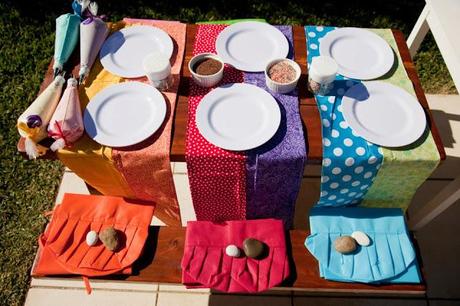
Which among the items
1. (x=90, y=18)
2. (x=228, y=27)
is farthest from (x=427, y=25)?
(x=90, y=18)

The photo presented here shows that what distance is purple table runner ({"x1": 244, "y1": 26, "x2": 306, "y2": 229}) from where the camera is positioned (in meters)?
2.04

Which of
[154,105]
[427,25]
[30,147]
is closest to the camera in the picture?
[30,147]

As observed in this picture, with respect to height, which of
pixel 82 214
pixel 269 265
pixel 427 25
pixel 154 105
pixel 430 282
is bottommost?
pixel 430 282

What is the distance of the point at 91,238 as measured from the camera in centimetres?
220

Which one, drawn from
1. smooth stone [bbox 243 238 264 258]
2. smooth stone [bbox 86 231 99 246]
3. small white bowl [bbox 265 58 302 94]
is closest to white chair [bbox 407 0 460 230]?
small white bowl [bbox 265 58 302 94]

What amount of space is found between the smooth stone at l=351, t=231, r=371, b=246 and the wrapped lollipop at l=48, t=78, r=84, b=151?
5.08ft

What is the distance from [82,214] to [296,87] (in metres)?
1.41

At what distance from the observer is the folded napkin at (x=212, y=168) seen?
81.0 inches

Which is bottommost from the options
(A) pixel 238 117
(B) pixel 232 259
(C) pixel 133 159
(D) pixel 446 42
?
(B) pixel 232 259

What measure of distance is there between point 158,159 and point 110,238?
52 centimetres

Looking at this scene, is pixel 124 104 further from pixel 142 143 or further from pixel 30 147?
pixel 30 147

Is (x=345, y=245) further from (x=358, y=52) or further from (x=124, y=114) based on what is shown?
(x=124, y=114)

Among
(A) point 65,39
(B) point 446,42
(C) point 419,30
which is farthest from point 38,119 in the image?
(C) point 419,30

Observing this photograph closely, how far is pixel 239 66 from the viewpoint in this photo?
A: 7.72 feet
